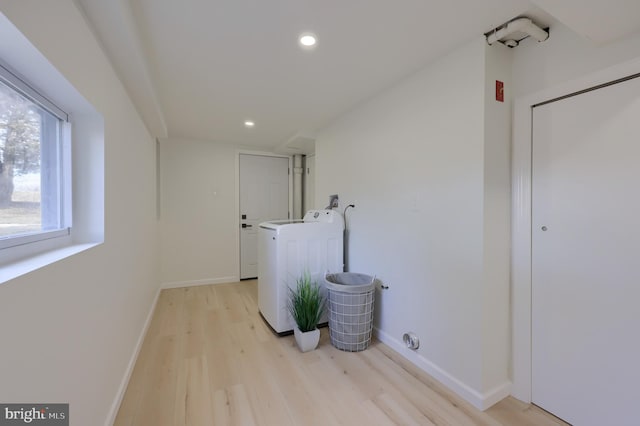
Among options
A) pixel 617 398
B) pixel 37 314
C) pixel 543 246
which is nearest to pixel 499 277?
pixel 543 246

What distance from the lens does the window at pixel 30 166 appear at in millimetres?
894

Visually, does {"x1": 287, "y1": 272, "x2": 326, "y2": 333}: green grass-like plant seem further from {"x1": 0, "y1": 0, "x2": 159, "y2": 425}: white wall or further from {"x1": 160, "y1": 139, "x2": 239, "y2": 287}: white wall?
{"x1": 160, "y1": 139, "x2": 239, "y2": 287}: white wall

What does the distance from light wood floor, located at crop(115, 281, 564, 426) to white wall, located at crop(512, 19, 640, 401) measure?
35 centimetres

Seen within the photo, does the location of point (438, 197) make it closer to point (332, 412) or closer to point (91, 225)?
point (332, 412)

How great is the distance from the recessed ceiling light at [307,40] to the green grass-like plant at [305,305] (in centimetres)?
180

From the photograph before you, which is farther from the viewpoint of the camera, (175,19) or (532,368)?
(532,368)

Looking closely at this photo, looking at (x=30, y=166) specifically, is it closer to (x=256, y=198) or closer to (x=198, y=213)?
(x=198, y=213)

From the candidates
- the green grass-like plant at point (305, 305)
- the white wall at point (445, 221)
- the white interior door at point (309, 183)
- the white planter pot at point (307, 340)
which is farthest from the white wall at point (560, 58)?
the white interior door at point (309, 183)

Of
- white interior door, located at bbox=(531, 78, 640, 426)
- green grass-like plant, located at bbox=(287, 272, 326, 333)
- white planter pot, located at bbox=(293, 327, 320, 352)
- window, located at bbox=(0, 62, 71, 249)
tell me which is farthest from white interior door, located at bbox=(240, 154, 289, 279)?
white interior door, located at bbox=(531, 78, 640, 426)

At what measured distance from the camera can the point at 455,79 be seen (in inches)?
67.6

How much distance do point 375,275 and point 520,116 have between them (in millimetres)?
1560

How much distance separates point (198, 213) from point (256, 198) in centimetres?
89

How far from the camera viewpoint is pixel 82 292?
1.16 metres

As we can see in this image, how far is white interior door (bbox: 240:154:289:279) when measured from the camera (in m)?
4.30
